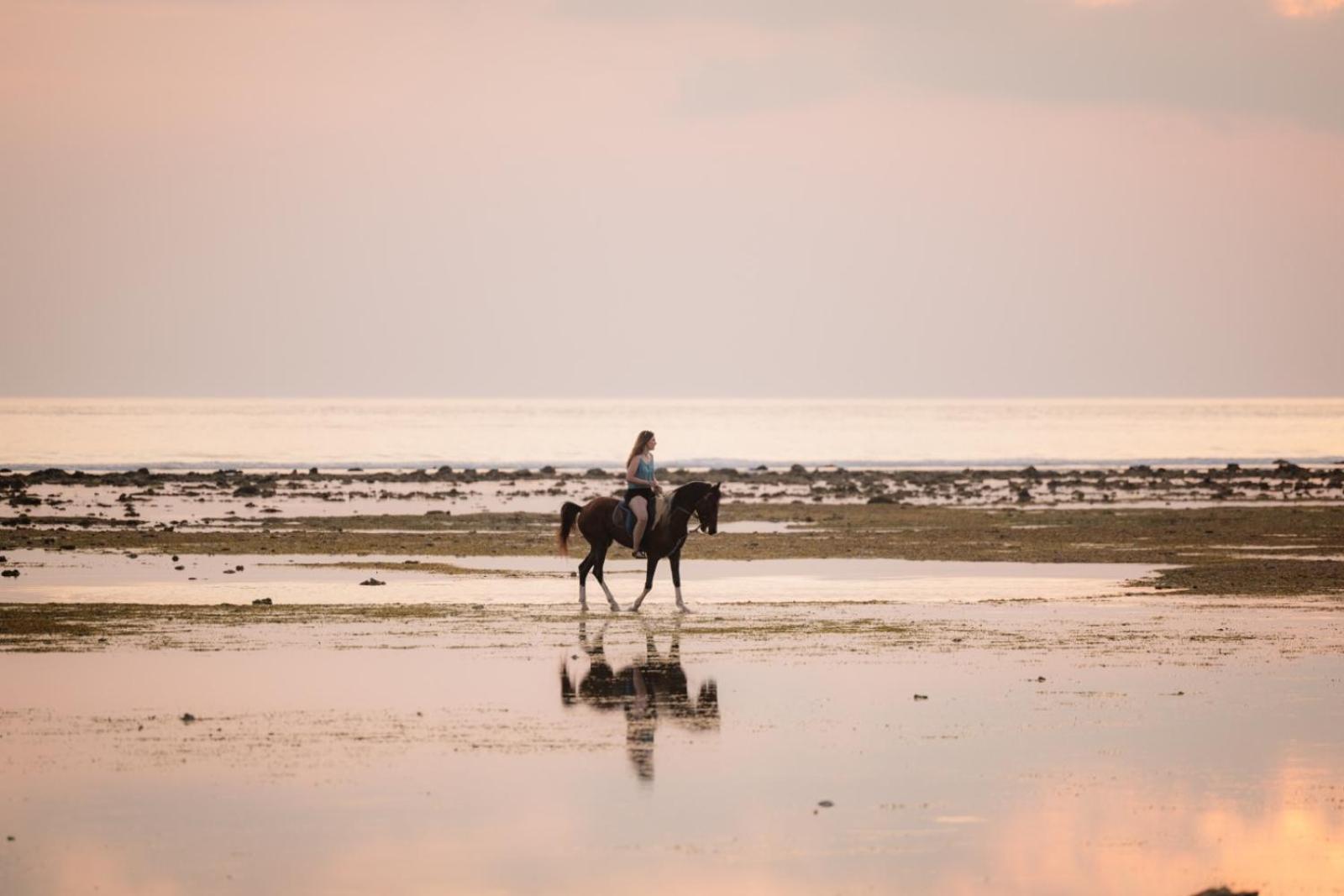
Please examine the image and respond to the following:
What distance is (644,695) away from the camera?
19.8 metres

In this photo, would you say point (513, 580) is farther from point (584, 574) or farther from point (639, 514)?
point (639, 514)

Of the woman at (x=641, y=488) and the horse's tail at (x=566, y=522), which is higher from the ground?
the woman at (x=641, y=488)

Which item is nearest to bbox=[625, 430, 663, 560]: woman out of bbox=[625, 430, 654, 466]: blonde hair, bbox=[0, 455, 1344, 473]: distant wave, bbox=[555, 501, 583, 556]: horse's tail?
bbox=[625, 430, 654, 466]: blonde hair

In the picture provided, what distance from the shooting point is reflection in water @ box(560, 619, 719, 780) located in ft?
56.6

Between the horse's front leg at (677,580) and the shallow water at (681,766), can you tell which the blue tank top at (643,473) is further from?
the shallow water at (681,766)

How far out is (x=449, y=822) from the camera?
13477 millimetres

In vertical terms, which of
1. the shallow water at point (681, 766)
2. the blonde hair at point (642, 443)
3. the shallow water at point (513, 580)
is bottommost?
the shallow water at point (681, 766)

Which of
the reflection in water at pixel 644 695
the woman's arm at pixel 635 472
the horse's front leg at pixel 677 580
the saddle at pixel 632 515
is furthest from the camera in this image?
the saddle at pixel 632 515

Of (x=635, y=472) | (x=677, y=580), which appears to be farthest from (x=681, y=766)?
(x=635, y=472)

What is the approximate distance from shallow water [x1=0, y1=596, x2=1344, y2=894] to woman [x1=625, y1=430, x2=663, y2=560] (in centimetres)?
487

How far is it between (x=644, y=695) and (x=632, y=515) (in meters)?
9.78

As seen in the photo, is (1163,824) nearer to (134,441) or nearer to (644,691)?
(644,691)

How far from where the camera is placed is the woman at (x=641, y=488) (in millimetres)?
28891

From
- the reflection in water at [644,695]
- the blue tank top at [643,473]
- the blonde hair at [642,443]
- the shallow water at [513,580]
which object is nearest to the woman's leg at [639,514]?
the blue tank top at [643,473]
